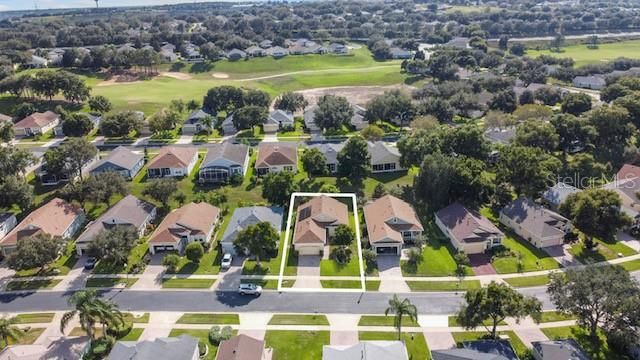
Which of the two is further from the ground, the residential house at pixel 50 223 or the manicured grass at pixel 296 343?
the residential house at pixel 50 223

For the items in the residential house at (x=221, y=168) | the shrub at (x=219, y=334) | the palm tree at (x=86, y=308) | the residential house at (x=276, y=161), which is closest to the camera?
the palm tree at (x=86, y=308)

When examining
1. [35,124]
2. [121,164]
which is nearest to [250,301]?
[121,164]

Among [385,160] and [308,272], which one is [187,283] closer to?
[308,272]

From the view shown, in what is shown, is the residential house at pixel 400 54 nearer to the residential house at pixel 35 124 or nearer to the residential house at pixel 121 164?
the residential house at pixel 35 124

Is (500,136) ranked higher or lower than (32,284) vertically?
higher

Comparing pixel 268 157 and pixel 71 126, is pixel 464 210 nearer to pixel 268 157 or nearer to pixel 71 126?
pixel 268 157

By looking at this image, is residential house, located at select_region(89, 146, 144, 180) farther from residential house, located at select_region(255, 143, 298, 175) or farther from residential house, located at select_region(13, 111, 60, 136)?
residential house, located at select_region(13, 111, 60, 136)

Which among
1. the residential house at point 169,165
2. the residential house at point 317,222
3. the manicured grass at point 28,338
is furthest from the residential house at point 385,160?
the manicured grass at point 28,338

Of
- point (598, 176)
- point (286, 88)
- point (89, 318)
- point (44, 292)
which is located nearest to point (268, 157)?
point (44, 292)
